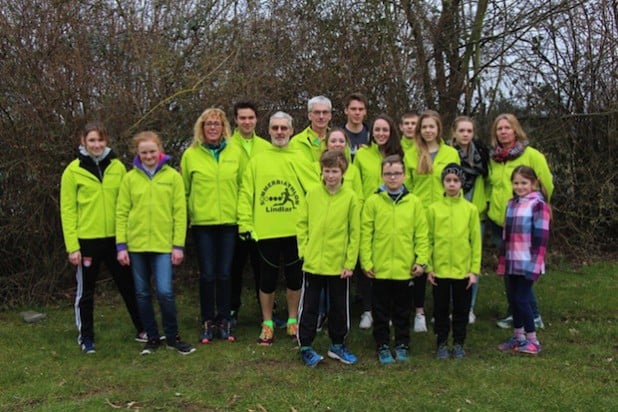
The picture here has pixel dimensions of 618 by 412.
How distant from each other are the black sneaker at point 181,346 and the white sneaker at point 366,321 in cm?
161

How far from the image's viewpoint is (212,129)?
17.2ft

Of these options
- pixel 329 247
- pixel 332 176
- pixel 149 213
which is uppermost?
pixel 332 176

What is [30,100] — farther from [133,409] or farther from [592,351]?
[592,351]

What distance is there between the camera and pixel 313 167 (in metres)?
5.38

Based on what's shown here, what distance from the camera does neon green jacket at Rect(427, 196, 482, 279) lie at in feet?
15.6

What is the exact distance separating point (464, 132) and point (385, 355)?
2.14 meters

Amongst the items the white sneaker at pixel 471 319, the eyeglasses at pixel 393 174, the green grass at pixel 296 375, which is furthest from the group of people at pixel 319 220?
the white sneaker at pixel 471 319

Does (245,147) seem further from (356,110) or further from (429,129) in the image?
(429,129)

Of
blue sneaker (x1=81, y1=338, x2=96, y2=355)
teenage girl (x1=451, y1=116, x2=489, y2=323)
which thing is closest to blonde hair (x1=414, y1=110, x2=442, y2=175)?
teenage girl (x1=451, y1=116, x2=489, y2=323)

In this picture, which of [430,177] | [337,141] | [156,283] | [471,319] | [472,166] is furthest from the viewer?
[471,319]

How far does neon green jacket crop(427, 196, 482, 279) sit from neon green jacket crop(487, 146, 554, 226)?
0.72 metres

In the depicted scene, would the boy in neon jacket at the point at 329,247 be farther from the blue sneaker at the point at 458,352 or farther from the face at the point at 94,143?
the face at the point at 94,143

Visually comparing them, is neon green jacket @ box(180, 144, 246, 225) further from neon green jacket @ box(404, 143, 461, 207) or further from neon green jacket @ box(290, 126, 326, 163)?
neon green jacket @ box(404, 143, 461, 207)

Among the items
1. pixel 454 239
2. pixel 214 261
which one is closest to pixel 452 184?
pixel 454 239
